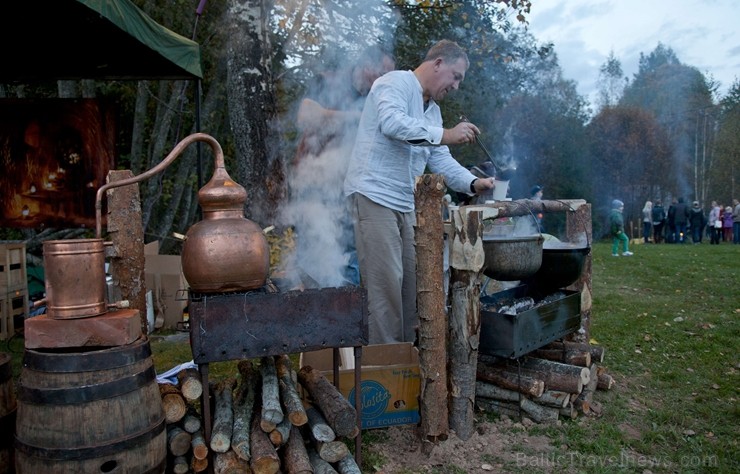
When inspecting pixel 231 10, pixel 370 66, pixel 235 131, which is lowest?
pixel 235 131

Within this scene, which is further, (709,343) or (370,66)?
(370,66)

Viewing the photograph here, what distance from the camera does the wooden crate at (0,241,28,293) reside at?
5.14m

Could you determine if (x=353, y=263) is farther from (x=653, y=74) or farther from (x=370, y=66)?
(x=653, y=74)

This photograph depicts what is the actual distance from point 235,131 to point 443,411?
3.96 metres

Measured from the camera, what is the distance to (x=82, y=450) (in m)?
1.92

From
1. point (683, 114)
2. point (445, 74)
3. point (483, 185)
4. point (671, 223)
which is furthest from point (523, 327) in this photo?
point (683, 114)

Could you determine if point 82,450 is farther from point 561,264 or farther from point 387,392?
point 561,264

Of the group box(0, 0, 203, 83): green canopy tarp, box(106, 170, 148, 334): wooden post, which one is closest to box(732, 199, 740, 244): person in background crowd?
box(0, 0, 203, 83): green canopy tarp

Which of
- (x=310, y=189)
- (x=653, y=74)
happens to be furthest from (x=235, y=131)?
(x=653, y=74)

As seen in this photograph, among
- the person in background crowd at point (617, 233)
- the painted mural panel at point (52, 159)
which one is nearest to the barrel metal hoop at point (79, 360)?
the painted mural panel at point (52, 159)

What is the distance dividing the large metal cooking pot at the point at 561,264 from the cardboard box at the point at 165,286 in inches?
153

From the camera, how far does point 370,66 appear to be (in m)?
5.23

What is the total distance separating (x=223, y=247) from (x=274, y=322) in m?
0.41

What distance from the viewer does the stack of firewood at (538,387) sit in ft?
10.4
